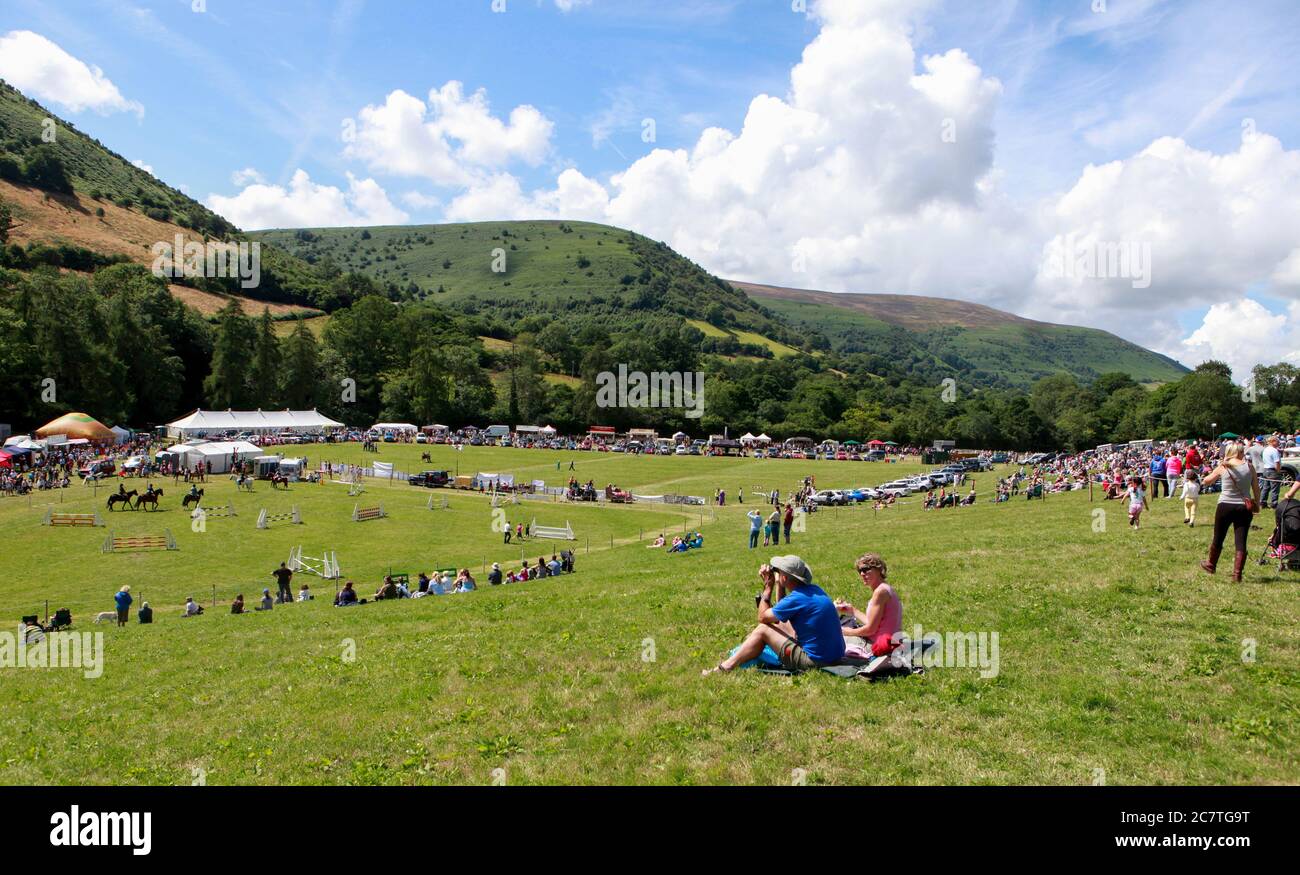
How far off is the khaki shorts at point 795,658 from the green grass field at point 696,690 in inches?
10.1

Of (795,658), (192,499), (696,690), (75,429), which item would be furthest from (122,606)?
(75,429)

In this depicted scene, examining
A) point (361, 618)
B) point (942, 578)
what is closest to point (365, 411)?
point (361, 618)

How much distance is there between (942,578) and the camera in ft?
41.4

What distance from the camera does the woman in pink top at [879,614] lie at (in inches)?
312

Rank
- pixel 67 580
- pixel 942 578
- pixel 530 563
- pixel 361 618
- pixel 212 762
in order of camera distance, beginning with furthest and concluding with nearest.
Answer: pixel 530 563, pixel 67 580, pixel 361 618, pixel 942 578, pixel 212 762

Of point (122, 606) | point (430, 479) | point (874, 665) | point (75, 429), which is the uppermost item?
point (75, 429)

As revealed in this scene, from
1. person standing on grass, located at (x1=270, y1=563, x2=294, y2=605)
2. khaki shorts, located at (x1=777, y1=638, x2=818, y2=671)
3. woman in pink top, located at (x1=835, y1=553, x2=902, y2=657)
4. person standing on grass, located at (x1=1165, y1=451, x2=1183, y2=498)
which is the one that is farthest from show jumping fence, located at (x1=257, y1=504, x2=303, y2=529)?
person standing on grass, located at (x1=1165, y1=451, x2=1183, y2=498)

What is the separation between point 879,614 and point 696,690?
229 centimetres

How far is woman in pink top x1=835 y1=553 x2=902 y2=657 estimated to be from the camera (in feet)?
26.0

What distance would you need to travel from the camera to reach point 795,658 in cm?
780

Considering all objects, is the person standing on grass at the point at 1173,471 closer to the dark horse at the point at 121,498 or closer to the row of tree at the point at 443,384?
the dark horse at the point at 121,498

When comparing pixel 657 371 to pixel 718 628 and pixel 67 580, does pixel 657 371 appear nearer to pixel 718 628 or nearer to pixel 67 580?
pixel 67 580

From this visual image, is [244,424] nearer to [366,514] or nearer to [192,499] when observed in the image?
[192,499]
